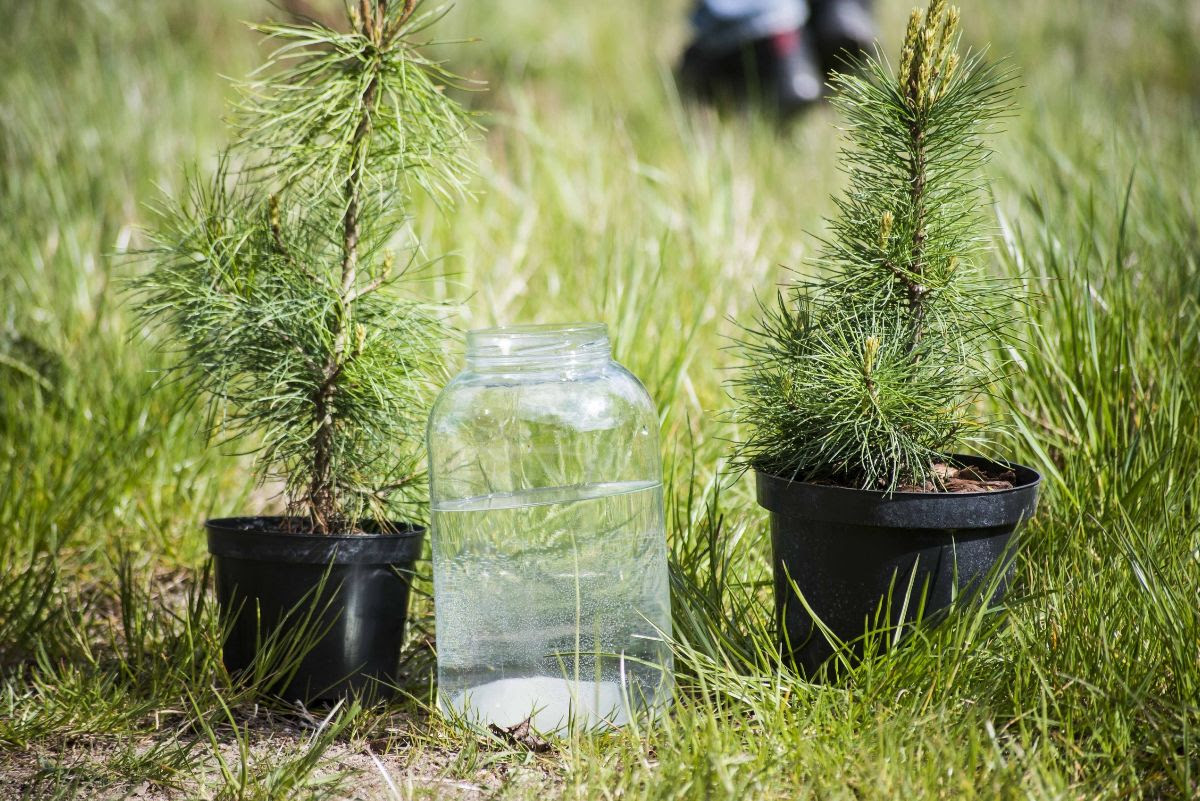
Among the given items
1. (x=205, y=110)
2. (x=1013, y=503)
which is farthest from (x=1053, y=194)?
(x=205, y=110)

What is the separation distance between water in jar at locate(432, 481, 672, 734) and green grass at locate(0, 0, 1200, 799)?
0.06m

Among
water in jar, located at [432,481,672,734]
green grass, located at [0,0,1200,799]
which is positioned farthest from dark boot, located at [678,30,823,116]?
water in jar, located at [432,481,672,734]

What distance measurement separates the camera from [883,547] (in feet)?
5.41

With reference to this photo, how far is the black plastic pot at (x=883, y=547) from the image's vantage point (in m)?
1.60

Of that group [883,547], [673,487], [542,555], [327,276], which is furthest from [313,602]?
[883,547]

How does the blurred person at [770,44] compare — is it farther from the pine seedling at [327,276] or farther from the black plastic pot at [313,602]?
the black plastic pot at [313,602]

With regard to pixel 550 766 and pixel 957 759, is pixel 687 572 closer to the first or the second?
pixel 550 766

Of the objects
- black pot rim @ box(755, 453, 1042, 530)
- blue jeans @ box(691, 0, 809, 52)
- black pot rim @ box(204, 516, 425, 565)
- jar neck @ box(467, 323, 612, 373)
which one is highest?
blue jeans @ box(691, 0, 809, 52)

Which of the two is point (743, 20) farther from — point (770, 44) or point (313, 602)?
point (313, 602)

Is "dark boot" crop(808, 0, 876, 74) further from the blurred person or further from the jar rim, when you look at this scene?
the jar rim

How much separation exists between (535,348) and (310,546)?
492 millimetres

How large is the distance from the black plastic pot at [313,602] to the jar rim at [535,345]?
342 mm

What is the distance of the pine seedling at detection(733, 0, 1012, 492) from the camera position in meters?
1.64

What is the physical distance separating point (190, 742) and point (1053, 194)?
9.61 feet
